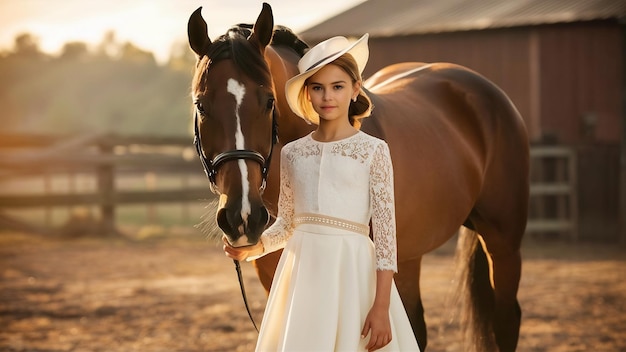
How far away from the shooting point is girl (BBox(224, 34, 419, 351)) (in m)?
2.13

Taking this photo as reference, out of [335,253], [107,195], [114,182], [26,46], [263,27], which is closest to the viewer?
[335,253]

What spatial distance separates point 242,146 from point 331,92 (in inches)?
12.3

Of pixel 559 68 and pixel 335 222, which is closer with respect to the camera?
pixel 335 222

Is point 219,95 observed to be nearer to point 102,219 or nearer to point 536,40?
point 102,219

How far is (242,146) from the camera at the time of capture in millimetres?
2230

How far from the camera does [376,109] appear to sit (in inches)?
131

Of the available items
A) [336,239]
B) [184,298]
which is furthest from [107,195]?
[336,239]

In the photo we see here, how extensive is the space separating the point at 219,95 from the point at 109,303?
4.73 meters

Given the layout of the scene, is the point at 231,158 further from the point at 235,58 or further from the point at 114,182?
the point at 114,182

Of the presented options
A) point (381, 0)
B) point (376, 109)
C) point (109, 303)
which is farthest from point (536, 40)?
point (376, 109)

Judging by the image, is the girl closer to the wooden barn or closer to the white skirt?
the white skirt

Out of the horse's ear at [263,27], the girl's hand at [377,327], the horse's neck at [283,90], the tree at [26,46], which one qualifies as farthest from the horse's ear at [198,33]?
the tree at [26,46]

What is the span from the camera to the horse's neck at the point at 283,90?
276 centimetres

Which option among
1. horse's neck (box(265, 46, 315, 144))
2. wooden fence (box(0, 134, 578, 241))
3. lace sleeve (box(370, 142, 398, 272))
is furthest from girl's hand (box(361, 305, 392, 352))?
wooden fence (box(0, 134, 578, 241))
